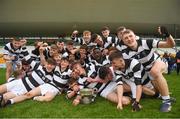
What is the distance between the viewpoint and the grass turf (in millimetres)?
5914

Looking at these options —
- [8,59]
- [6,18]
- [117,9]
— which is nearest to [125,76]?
[8,59]

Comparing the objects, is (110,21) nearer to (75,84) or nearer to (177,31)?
(177,31)

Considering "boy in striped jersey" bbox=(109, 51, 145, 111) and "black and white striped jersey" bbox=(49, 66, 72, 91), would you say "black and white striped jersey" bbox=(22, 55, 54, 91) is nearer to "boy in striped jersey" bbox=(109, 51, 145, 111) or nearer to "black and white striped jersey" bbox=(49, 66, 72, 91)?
"black and white striped jersey" bbox=(49, 66, 72, 91)

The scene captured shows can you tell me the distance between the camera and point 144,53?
6.43m

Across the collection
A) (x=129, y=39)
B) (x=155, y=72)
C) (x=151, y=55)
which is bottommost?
(x=155, y=72)

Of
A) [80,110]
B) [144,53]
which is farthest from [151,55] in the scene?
[80,110]

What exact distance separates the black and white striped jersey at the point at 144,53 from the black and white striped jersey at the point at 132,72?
0.12 m

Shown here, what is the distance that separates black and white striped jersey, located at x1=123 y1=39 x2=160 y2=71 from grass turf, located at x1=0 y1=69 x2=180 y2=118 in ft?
2.56

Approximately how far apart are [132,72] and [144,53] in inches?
15.6

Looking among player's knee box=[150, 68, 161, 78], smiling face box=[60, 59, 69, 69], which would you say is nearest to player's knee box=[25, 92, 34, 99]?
smiling face box=[60, 59, 69, 69]

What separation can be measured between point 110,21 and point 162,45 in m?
17.6

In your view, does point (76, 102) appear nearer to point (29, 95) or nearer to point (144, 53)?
point (29, 95)

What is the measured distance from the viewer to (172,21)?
23859 mm

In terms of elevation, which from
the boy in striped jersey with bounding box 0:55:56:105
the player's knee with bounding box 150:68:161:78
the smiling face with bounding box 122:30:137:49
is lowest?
the boy in striped jersey with bounding box 0:55:56:105
